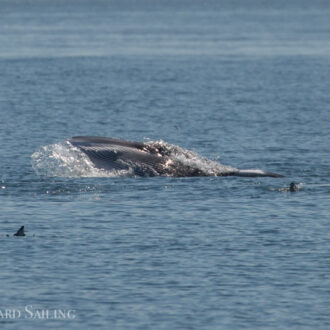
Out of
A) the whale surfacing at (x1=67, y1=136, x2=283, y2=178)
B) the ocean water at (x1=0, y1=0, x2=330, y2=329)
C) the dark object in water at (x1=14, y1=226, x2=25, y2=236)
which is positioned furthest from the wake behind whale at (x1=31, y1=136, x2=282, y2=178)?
the dark object in water at (x1=14, y1=226, x2=25, y2=236)

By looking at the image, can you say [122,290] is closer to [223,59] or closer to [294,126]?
[294,126]

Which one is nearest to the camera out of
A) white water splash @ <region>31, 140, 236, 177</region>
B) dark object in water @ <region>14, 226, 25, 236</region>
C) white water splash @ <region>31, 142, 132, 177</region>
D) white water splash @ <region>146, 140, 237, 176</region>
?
dark object in water @ <region>14, 226, 25, 236</region>

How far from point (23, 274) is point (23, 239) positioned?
3557 millimetres

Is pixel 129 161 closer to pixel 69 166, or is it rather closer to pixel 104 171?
pixel 104 171

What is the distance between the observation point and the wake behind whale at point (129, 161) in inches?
1563

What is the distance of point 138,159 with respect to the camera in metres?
40.4

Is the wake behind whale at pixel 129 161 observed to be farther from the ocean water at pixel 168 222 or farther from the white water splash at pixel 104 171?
the ocean water at pixel 168 222

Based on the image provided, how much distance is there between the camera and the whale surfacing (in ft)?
130

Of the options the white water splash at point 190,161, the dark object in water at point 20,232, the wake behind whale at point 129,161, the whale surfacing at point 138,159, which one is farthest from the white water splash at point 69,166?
the dark object in water at point 20,232

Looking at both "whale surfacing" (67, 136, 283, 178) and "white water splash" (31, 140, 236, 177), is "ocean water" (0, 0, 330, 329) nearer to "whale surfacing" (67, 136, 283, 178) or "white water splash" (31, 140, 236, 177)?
"white water splash" (31, 140, 236, 177)

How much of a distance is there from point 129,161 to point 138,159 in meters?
0.38

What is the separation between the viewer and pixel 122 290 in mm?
27578

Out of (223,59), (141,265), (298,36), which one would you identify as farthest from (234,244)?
(298,36)

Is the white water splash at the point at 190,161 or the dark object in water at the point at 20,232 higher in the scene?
the white water splash at the point at 190,161
